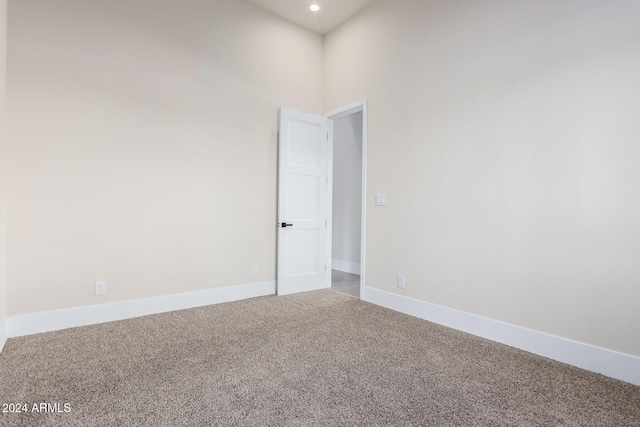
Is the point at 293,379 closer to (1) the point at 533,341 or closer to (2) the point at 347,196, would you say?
(1) the point at 533,341

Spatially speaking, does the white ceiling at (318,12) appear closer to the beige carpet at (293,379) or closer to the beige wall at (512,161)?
the beige wall at (512,161)

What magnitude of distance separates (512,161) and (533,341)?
1.38 metres

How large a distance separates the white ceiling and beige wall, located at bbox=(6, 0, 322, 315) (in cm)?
16

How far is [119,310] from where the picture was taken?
2918 millimetres

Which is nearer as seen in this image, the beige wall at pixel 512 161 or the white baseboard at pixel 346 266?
the beige wall at pixel 512 161

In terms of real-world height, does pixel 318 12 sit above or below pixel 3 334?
above

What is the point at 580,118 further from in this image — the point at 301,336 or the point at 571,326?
the point at 301,336

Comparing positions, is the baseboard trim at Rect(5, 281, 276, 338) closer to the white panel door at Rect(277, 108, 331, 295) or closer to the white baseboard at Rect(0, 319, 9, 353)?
the white baseboard at Rect(0, 319, 9, 353)

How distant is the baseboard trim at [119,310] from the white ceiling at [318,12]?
134 inches

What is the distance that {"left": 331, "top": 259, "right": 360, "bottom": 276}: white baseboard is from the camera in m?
5.48

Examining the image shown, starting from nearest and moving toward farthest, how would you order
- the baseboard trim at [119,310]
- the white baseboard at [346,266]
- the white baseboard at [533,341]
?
1. the white baseboard at [533,341]
2. the baseboard trim at [119,310]
3. the white baseboard at [346,266]

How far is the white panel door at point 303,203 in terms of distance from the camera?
3871 millimetres

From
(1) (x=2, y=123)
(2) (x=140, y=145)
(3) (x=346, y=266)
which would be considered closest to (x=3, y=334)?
(1) (x=2, y=123)

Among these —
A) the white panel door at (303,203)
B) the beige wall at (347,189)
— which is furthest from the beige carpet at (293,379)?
the beige wall at (347,189)
